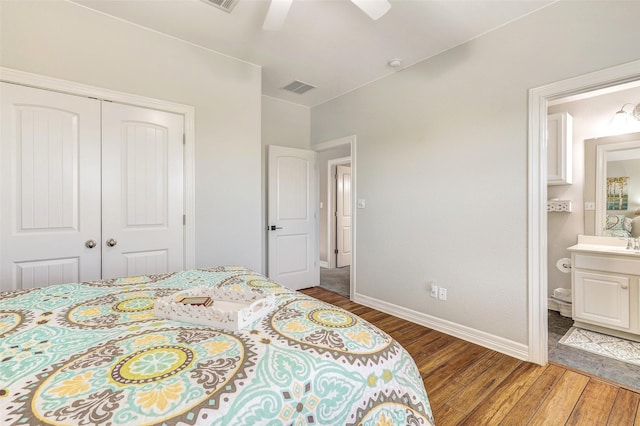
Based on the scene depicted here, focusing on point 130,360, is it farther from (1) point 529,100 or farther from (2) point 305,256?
(2) point 305,256

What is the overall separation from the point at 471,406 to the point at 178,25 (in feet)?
11.1

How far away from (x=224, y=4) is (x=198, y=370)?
7.72 ft

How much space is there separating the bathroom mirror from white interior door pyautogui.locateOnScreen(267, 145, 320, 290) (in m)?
3.10

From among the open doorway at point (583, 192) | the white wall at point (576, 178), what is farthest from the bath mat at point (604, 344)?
the white wall at point (576, 178)

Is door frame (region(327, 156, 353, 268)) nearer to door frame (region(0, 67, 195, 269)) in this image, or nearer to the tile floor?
door frame (region(0, 67, 195, 269))

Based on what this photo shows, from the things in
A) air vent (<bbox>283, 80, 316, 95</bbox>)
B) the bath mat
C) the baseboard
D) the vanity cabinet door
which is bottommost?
the bath mat

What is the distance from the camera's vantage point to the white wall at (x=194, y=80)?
6.53 ft

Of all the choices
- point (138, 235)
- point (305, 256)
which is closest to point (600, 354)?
point (305, 256)

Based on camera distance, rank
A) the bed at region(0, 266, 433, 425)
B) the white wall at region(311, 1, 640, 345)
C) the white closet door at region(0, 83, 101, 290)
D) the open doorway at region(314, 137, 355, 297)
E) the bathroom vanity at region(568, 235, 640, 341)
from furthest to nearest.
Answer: the open doorway at region(314, 137, 355, 297), the bathroom vanity at region(568, 235, 640, 341), the white wall at region(311, 1, 640, 345), the white closet door at region(0, 83, 101, 290), the bed at region(0, 266, 433, 425)

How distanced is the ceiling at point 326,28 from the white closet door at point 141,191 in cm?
73

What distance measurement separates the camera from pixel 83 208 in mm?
2152

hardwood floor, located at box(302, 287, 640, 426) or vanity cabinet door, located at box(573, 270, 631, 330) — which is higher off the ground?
vanity cabinet door, located at box(573, 270, 631, 330)

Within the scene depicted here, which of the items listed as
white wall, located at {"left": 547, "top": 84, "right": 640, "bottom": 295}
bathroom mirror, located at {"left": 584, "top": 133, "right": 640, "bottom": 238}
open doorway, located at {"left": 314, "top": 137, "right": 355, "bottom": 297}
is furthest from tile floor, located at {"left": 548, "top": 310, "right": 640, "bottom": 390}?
open doorway, located at {"left": 314, "top": 137, "right": 355, "bottom": 297}

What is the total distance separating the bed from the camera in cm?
60
